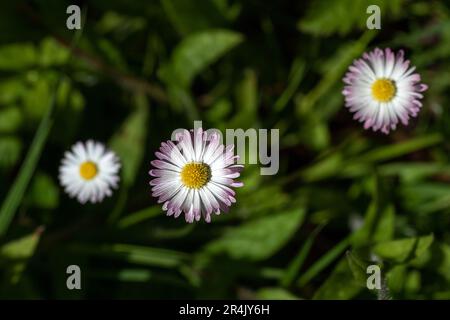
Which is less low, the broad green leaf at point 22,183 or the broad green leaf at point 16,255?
the broad green leaf at point 22,183

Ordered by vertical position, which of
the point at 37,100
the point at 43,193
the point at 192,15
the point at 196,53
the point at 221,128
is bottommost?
Answer: the point at 43,193

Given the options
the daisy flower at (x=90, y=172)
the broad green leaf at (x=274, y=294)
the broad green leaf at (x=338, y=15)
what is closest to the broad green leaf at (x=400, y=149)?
the broad green leaf at (x=338, y=15)

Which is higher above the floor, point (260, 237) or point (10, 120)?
point (10, 120)

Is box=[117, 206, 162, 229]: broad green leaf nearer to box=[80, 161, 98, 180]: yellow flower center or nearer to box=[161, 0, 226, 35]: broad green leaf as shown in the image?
box=[80, 161, 98, 180]: yellow flower center

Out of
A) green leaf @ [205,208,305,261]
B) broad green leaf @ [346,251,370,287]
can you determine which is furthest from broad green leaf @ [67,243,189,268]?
broad green leaf @ [346,251,370,287]

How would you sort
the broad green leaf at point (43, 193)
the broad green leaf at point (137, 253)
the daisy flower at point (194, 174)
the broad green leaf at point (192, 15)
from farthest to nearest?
the broad green leaf at point (43, 193)
the broad green leaf at point (192, 15)
the broad green leaf at point (137, 253)
the daisy flower at point (194, 174)

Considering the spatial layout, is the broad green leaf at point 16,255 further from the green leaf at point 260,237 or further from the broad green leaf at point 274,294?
the broad green leaf at point 274,294

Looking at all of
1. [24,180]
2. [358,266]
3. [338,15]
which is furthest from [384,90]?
[24,180]

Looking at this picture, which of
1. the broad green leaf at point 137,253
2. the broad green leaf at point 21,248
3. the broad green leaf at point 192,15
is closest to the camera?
the broad green leaf at point 21,248

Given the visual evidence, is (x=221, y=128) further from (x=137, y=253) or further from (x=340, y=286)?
(x=340, y=286)
